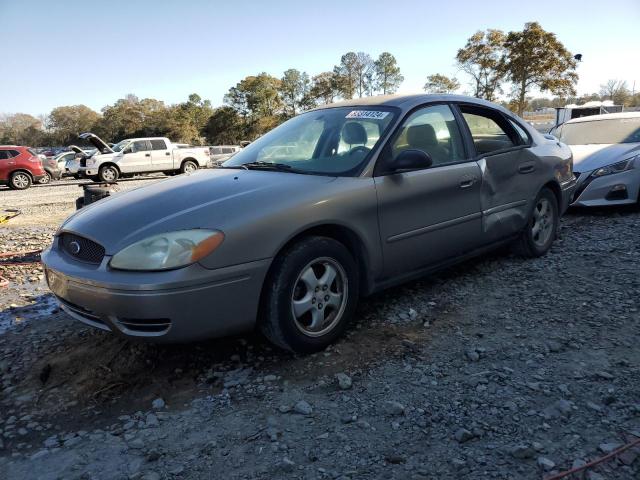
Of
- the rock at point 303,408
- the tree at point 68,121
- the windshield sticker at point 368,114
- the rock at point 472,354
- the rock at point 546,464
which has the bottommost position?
the rock at point 546,464

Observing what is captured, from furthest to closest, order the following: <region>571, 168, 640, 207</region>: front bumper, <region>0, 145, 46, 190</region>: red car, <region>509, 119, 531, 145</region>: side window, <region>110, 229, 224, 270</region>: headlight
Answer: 1. <region>0, 145, 46, 190</region>: red car
2. <region>571, 168, 640, 207</region>: front bumper
3. <region>509, 119, 531, 145</region>: side window
4. <region>110, 229, 224, 270</region>: headlight

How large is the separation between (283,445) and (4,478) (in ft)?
3.83

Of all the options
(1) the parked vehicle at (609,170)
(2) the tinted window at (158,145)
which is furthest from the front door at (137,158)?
(1) the parked vehicle at (609,170)

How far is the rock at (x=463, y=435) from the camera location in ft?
7.09

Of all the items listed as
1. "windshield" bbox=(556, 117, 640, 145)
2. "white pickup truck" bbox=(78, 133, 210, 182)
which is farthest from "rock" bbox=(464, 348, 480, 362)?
"white pickup truck" bbox=(78, 133, 210, 182)

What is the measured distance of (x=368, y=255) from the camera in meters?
3.18

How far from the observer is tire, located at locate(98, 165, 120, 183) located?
19.4m

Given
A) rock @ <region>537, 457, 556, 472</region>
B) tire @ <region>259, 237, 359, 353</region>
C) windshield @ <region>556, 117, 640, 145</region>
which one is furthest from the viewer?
windshield @ <region>556, 117, 640, 145</region>

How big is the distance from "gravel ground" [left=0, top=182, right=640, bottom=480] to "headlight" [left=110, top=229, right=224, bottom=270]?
73cm

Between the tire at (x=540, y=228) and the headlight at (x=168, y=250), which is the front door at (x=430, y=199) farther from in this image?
the headlight at (x=168, y=250)

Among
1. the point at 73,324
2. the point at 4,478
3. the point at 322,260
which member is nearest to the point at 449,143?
the point at 322,260

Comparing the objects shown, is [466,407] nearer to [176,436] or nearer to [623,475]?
[623,475]

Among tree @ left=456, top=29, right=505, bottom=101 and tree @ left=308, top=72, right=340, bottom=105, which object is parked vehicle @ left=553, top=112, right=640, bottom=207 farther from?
tree @ left=308, top=72, right=340, bottom=105

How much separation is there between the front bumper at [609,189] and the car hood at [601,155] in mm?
179
